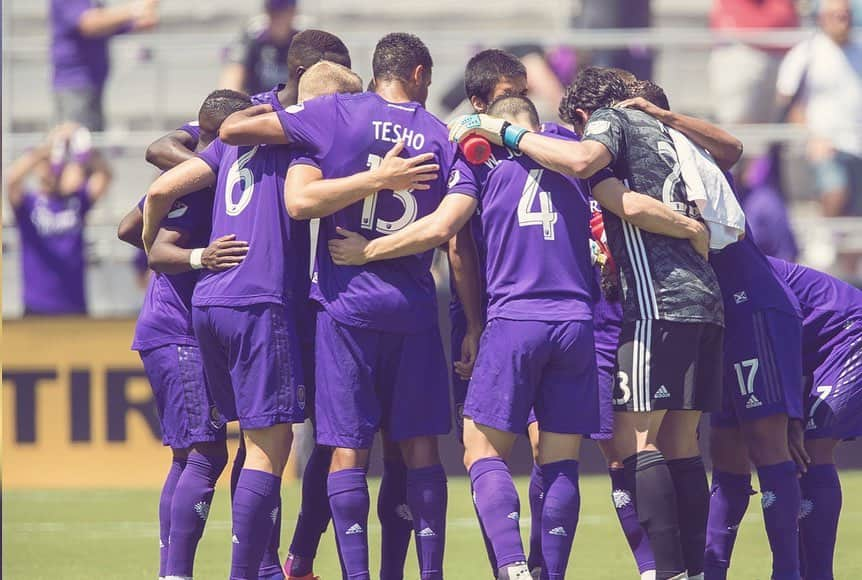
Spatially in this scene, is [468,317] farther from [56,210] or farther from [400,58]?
[56,210]

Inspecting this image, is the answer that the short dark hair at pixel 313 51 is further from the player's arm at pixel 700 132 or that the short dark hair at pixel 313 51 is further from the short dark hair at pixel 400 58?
the player's arm at pixel 700 132

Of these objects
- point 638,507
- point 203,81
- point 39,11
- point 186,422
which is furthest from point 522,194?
point 39,11

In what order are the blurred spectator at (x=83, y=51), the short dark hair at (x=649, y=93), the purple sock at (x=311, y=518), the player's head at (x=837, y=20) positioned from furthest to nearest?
the blurred spectator at (x=83, y=51) < the player's head at (x=837, y=20) < the purple sock at (x=311, y=518) < the short dark hair at (x=649, y=93)

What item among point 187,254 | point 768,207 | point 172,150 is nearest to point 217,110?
point 172,150

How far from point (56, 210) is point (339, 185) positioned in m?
8.44

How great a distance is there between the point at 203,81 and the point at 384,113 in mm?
8004

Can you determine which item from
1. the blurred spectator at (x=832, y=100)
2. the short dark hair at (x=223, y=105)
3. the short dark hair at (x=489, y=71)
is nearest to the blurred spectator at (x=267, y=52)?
the blurred spectator at (x=832, y=100)

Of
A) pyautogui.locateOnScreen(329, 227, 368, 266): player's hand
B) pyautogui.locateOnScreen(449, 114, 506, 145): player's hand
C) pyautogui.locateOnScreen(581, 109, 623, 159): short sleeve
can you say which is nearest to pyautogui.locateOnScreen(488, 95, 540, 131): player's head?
pyautogui.locateOnScreen(449, 114, 506, 145): player's hand

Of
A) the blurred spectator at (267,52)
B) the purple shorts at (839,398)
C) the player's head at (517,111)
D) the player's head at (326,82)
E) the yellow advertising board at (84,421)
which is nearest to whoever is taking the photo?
the player's head at (517,111)

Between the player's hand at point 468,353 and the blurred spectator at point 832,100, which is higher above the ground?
the blurred spectator at point 832,100

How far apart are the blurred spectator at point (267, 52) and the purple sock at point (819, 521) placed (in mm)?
7498

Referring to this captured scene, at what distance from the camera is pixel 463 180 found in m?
6.21

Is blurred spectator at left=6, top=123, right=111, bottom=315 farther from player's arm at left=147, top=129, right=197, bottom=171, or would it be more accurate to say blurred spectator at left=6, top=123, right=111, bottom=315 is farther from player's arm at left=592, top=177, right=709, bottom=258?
player's arm at left=592, top=177, right=709, bottom=258

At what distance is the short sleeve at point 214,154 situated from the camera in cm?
647
